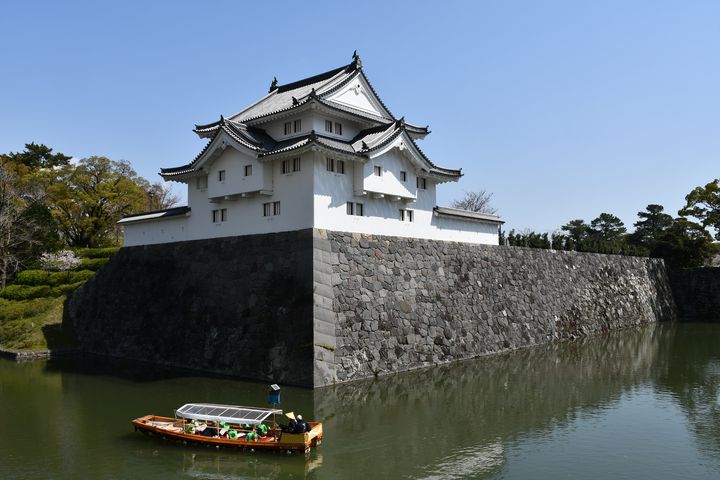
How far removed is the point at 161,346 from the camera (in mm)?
18250

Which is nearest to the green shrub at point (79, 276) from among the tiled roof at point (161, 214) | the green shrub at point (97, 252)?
the green shrub at point (97, 252)

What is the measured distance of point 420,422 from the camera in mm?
11781

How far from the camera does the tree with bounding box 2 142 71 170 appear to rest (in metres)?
37.4

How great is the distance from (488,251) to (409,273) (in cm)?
518

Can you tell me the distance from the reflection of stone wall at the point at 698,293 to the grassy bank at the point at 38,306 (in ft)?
105

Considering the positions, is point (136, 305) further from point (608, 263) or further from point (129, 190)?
point (608, 263)

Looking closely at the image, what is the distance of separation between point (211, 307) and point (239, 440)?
815 cm

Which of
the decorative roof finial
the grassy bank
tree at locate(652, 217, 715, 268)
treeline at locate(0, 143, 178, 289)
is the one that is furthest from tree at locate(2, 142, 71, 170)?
tree at locate(652, 217, 715, 268)

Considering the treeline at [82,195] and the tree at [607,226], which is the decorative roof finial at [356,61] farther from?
the tree at [607,226]

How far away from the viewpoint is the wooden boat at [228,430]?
31.9 feet

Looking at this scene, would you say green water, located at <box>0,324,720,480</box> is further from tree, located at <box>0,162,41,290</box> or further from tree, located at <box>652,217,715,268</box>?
tree, located at <box>652,217,715,268</box>

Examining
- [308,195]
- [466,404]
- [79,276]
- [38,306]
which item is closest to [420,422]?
[466,404]

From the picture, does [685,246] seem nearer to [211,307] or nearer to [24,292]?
[211,307]

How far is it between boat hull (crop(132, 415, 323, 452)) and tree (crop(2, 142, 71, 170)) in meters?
32.2
